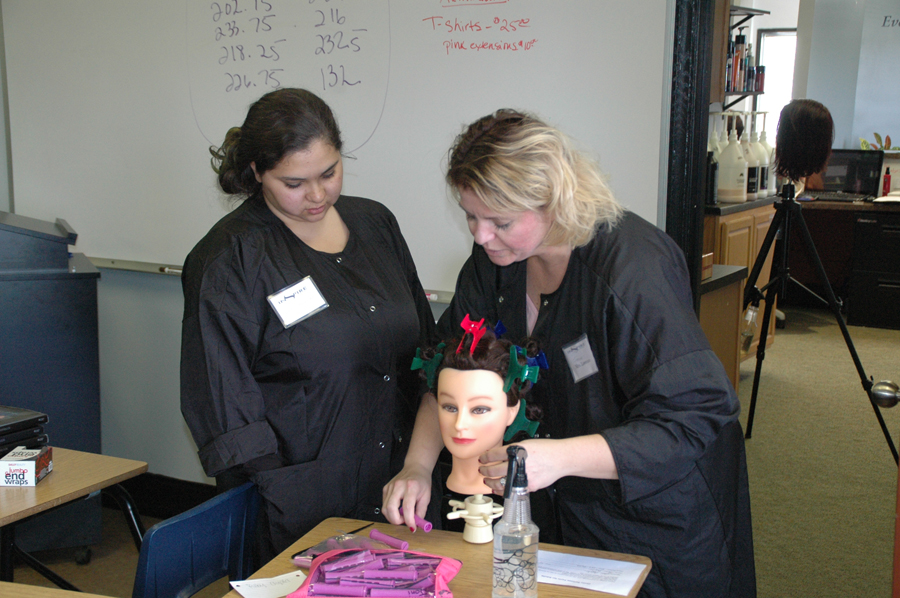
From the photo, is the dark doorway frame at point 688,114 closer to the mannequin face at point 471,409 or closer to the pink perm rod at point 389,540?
the mannequin face at point 471,409

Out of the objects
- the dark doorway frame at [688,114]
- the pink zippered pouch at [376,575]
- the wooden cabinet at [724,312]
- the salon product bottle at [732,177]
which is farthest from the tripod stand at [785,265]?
the pink zippered pouch at [376,575]

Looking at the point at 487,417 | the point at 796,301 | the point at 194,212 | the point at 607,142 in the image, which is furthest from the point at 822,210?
the point at 487,417

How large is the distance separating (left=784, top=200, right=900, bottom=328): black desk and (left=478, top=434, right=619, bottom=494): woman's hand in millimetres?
5545

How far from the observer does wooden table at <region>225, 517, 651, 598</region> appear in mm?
1217

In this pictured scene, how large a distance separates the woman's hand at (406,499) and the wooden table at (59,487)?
86 cm

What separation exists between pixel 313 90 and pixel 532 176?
1.53 meters

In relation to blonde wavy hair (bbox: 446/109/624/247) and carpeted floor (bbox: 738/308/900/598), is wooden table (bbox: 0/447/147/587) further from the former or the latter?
carpeted floor (bbox: 738/308/900/598)

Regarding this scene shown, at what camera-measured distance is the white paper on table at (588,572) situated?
1.23 metres

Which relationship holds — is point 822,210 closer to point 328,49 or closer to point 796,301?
point 796,301

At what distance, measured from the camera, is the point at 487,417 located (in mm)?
1492

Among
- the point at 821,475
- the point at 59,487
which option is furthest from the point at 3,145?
the point at 821,475

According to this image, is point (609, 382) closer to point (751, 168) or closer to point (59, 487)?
point (59, 487)

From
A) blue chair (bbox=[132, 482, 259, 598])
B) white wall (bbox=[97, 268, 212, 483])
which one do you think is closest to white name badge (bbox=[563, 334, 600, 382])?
blue chair (bbox=[132, 482, 259, 598])

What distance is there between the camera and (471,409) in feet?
4.88
